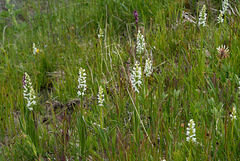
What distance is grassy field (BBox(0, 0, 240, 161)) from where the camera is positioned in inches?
67.5

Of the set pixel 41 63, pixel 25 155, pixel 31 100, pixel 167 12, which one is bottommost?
pixel 25 155

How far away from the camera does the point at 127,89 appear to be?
1.81 meters

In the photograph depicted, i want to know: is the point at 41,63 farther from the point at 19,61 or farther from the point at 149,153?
the point at 149,153

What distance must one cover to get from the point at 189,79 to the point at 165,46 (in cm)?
82

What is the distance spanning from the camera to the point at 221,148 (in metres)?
1.56

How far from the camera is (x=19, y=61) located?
392 centimetres

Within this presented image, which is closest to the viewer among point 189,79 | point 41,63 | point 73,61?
point 189,79

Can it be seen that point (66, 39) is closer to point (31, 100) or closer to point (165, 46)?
point (165, 46)

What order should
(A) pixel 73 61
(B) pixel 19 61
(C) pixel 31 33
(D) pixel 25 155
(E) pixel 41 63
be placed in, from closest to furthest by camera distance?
(D) pixel 25 155 → (A) pixel 73 61 → (E) pixel 41 63 → (B) pixel 19 61 → (C) pixel 31 33

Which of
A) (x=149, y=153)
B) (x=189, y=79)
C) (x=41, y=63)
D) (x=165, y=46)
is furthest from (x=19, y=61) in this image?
(x=149, y=153)

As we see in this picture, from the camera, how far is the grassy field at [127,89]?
5.62ft

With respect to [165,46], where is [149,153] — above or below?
below

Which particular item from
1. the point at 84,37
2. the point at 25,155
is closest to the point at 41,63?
the point at 84,37

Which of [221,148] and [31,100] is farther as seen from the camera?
[31,100]
